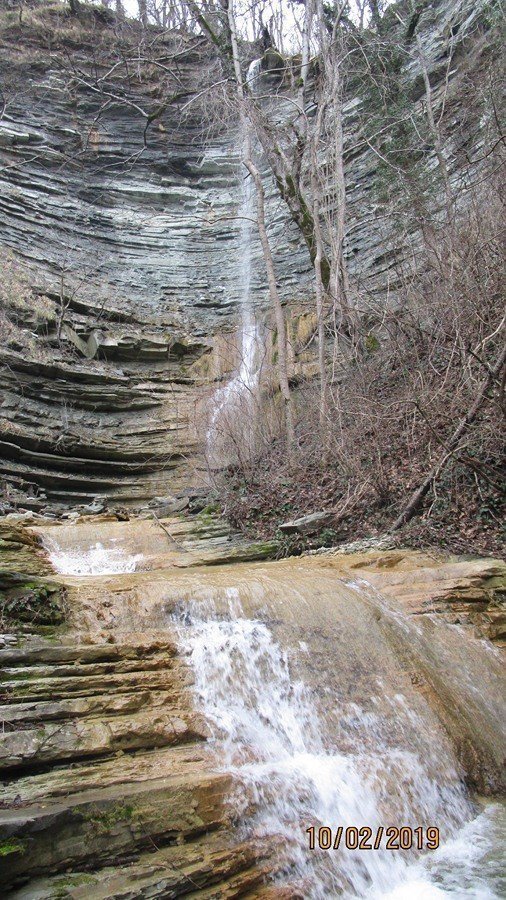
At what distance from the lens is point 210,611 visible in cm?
488

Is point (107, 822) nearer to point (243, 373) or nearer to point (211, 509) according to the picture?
point (211, 509)

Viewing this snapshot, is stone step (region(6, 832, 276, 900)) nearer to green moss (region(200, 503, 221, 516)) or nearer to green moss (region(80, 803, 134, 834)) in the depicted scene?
green moss (region(80, 803, 134, 834))

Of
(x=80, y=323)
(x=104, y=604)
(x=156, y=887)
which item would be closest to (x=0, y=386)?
(x=80, y=323)

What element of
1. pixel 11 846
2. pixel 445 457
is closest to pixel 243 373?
pixel 445 457

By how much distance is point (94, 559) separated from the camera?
830 centimetres

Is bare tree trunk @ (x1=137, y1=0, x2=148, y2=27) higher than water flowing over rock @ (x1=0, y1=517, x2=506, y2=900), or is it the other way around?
bare tree trunk @ (x1=137, y1=0, x2=148, y2=27)

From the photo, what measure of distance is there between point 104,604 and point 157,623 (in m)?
0.46

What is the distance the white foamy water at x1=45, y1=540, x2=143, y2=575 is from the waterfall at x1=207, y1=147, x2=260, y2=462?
128 inches

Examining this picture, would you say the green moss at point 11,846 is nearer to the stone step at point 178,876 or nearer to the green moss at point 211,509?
the stone step at point 178,876

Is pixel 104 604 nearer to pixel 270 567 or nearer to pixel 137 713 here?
pixel 137 713

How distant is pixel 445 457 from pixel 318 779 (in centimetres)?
452

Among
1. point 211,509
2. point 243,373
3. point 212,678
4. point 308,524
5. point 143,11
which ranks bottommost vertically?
point 212,678

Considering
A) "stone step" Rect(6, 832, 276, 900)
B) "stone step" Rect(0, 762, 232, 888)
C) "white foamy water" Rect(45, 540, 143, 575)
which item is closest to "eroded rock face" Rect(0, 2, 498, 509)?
"white foamy water" Rect(45, 540, 143, 575)

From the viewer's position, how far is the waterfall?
451 inches
